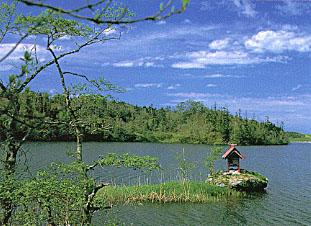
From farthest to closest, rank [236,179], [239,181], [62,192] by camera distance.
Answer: [236,179]
[239,181]
[62,192]

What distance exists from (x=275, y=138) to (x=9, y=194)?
402ft

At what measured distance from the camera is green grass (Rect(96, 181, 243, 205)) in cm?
2318

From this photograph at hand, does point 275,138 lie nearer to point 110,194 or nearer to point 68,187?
point 110,194

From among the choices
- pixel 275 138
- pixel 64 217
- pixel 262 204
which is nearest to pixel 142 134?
pixel 275 138

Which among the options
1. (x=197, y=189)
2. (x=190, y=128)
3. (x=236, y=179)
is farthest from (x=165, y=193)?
(x=190, y=128)

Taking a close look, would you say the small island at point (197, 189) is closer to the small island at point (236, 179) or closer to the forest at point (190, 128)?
the small island at point (236, 179)

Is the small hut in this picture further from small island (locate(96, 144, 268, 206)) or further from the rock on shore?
the rock on shore

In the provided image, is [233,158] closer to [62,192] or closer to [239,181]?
[239,181]

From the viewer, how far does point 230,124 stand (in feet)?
357

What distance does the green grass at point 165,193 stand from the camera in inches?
913

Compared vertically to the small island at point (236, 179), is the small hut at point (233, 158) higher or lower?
higher

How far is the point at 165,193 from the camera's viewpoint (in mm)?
23812

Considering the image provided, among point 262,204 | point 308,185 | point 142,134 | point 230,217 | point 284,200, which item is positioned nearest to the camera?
point 230,217

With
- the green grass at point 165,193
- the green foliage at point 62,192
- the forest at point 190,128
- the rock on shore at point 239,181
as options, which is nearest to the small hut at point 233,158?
the rock on shore at point 239,181
